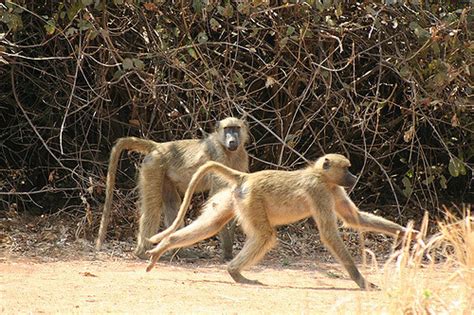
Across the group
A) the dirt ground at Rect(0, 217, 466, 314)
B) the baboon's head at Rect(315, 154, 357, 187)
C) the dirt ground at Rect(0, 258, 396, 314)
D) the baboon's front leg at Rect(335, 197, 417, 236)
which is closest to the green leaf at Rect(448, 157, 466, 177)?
the dirt ground at Rect(0, 217, 466, 314)

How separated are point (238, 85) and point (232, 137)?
3.97 feet

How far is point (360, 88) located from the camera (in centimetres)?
988

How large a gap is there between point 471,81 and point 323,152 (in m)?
1.56

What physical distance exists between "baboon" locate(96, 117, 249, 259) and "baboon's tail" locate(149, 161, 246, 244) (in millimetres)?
964

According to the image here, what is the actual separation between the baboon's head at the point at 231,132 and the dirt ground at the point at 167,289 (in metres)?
1.02

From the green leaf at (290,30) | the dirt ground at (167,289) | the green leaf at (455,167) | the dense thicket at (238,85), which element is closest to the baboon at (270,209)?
the dirt ground at (167,289)

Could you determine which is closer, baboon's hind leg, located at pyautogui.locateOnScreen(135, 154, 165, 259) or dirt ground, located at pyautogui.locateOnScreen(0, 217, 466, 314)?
dirt ground, located at pyautogui.locateOnScreen(0, 217, 466, 314)

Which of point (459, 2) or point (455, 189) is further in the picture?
point (455, 189)

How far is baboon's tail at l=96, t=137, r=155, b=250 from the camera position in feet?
26.2

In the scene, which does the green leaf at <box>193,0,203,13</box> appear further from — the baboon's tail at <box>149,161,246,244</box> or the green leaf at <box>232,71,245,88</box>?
the baboon's tail at <box>149,161,246,244</box>

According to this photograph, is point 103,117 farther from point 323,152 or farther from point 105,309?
point 105,309

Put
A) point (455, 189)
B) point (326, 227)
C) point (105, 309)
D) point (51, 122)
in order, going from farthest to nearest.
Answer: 1. point (455, 189)
2. point (51, 122)
3. point (326, 227)
4. point (105, 309)

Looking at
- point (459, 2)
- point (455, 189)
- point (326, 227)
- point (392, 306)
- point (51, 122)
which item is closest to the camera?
point (392, 306)

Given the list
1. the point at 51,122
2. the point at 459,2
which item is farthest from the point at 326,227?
the point at 51,122
